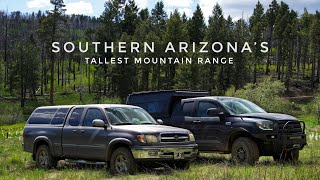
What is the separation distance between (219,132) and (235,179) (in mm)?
5278

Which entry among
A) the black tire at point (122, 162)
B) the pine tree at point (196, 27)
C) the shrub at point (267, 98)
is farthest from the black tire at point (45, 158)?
the pine tree at point (196, 27)

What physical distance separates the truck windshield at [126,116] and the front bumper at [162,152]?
4.45 ft

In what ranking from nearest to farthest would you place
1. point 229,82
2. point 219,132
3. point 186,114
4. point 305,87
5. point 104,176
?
point 104,176
point 219,132
point 186,114
point 229,82
point 305,87

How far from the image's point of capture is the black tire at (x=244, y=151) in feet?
42.3

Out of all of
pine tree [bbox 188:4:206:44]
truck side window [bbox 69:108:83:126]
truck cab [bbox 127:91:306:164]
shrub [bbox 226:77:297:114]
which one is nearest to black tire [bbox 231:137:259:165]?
truck cab [bbox 127:91:306:164]

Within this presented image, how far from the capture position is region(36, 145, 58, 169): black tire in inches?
537

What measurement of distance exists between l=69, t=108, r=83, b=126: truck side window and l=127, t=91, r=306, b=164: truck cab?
344cm

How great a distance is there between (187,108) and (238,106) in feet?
5.66

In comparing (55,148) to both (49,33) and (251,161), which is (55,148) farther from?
(49,33)

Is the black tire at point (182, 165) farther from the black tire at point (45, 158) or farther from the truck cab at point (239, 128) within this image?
the black tire at point (45, 158)

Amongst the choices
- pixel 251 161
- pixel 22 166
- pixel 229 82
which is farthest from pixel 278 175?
pixel 229 82

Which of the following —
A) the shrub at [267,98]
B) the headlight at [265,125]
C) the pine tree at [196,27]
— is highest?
the pine tree at [196,27]

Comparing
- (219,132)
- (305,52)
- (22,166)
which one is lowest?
(22,166)

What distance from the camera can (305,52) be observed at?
347 feet
